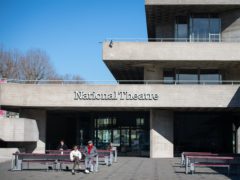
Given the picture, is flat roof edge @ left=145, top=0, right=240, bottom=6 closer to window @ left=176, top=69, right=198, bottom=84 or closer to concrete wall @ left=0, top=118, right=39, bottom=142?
window @ left=176, top=69, right=198, bottom=84

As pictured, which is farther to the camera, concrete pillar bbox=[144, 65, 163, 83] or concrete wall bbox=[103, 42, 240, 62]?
concrete pillar bbox=[144, 65, 163, 83]

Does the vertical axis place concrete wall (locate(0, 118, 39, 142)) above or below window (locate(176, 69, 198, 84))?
below

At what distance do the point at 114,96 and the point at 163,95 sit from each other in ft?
11.7

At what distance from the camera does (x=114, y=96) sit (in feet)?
116

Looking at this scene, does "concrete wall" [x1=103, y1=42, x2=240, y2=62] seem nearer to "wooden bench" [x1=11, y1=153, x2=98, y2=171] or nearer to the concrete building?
the concrete building

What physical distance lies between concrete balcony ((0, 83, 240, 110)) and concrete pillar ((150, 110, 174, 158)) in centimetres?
166

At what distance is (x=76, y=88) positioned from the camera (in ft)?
117

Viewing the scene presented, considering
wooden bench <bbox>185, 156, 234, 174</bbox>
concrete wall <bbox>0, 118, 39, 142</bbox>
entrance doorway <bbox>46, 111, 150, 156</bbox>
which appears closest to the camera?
wooden bench <bbox>185, 156, 234, 174</bbox>

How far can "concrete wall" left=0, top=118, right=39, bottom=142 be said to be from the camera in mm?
32531

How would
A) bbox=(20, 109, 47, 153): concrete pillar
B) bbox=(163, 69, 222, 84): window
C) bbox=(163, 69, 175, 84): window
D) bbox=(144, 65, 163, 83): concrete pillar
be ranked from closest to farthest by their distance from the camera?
bbox=(20, 109, 47, 153): concrete pillar, bbox=(144, 65, 163, 83): concrete pillar, bbox=(163, 69, 222, 84): window, bbox=(163, 69, 175, 84): window

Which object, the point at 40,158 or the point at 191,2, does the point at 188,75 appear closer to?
the point at 191,2

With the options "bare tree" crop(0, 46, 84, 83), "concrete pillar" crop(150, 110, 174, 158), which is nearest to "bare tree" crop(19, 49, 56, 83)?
"bare tree" crop(0, 46, 84, 83)

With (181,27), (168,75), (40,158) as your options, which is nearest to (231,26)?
(181,27)

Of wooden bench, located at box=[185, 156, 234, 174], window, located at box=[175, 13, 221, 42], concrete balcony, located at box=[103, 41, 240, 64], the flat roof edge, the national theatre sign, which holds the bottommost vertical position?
wooden bench, located at box=[185, 156, 234, 174]
